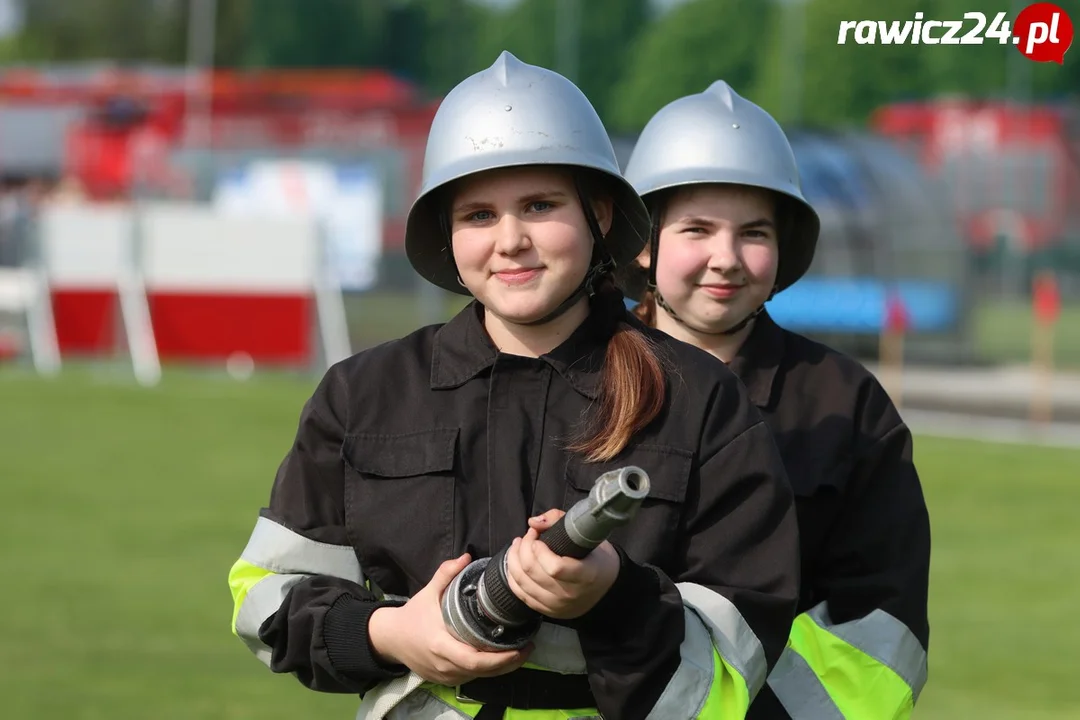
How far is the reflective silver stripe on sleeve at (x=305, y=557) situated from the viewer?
11.1 ft

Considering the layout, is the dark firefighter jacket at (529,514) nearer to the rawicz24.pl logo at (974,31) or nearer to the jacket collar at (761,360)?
the jacket collar at (761,360)

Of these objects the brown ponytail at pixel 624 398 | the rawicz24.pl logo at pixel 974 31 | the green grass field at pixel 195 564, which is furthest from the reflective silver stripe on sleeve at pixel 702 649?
the green grass field at pixel 195 564

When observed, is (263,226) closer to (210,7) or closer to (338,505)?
(338,505)

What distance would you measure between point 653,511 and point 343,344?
18630 millimetres

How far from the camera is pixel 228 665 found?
8984 mm

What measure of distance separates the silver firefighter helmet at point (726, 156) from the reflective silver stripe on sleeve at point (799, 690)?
0.99 meters

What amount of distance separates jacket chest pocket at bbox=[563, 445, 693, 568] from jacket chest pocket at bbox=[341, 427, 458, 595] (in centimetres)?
22

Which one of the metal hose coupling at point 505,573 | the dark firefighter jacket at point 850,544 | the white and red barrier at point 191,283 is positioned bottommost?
the white and red barrier at point 191,283

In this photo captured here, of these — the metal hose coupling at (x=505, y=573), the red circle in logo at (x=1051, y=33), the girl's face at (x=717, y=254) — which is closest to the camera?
the metal hose coupling at (x=505, y=573)

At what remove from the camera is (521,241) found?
3.29 m

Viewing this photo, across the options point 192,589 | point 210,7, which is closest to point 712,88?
point 192,589

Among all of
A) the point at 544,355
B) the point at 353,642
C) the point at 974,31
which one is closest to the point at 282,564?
the point at 353,642

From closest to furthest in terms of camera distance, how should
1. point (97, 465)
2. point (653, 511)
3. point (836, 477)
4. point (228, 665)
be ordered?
point (653, 511) < point (836, 477) < point (228, 665) < point (97, 465)

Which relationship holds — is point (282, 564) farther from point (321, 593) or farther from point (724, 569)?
point (724, 569)
